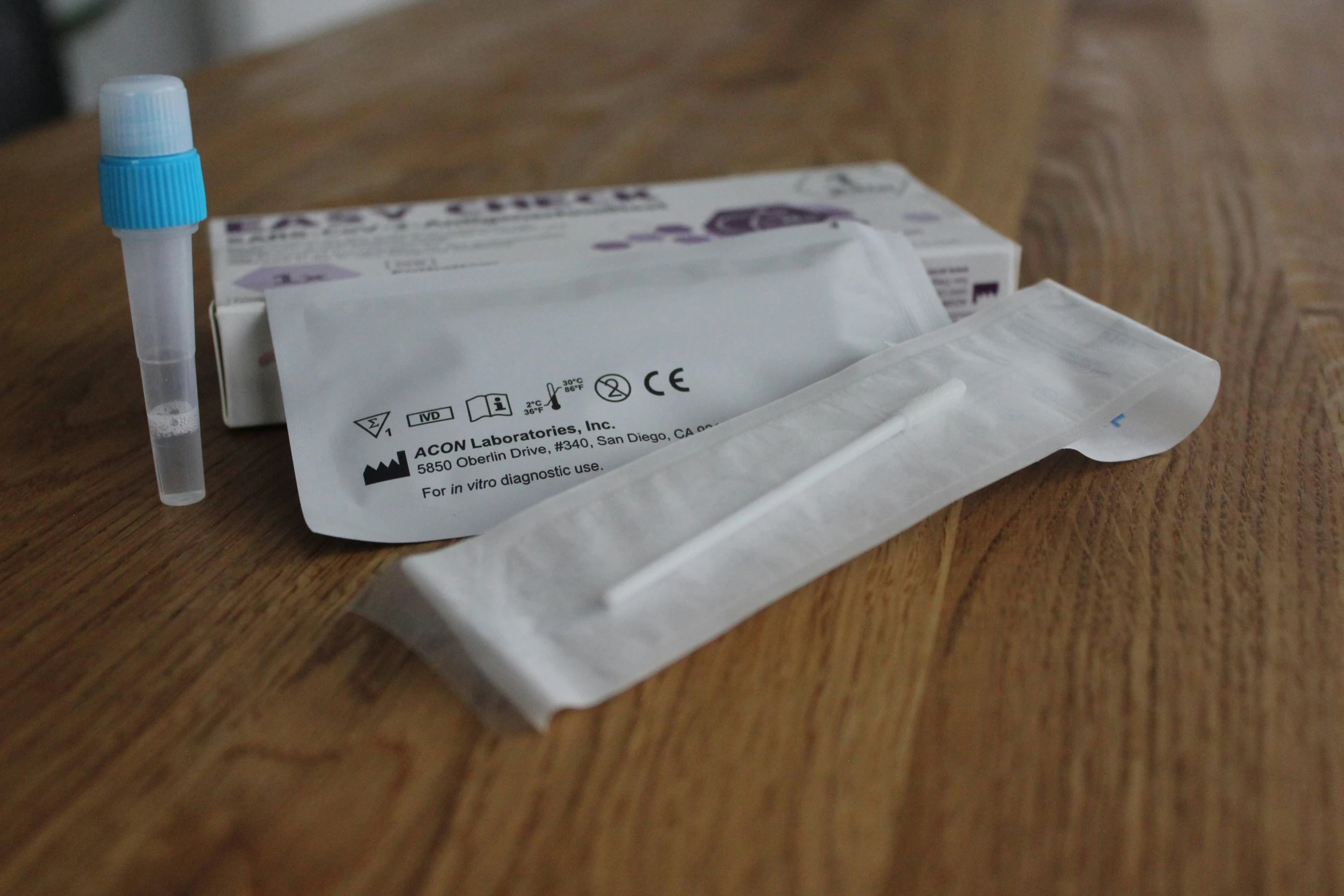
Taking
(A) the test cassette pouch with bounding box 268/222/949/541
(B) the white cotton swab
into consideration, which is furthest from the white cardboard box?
(B) the white cotton swab

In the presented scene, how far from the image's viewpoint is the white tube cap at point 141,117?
1.21ft

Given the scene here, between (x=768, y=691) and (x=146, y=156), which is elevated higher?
(x=146, y=156)

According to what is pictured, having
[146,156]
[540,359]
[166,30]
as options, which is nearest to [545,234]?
[540,359]

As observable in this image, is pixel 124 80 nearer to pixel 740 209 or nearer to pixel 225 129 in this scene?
pixel 740 209

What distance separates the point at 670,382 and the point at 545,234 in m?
0.18

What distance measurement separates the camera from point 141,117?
0.37m

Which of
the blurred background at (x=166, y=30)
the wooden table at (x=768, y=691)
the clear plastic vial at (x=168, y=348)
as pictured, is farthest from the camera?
the blurred background at (x=166, y=30)

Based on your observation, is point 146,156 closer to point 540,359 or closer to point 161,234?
point 161,234

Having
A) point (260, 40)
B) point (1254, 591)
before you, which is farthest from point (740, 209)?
point (260, 40)

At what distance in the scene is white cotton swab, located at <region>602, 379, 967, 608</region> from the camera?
364mm

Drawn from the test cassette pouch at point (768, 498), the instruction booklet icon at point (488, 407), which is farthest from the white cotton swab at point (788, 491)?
the instruction booklet icon at point (488, 407)

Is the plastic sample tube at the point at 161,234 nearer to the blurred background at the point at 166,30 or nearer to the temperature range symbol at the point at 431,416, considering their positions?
the temperature range symbol at the point at 431,416

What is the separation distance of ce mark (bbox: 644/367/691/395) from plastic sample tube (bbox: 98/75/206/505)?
0.18 meters

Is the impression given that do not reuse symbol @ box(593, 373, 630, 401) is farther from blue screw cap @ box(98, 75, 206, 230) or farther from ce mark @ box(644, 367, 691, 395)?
blue screw cap @ box(98, 75, 206, 230)
